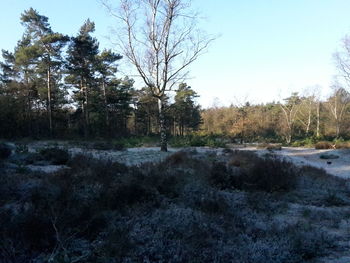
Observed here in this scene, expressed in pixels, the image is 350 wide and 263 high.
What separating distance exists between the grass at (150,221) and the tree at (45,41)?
72.2ft

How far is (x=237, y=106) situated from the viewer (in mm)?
38812

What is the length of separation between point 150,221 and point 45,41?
25.4m

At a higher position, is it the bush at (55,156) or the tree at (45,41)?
the tree at (45,41)

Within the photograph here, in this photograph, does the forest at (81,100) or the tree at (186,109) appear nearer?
the forest at (81,100)

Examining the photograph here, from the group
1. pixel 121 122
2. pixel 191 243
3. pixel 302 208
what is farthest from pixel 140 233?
pixel 121 122

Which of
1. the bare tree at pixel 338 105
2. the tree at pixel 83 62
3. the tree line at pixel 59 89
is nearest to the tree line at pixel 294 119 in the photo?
the bare tree at pixel 338 105

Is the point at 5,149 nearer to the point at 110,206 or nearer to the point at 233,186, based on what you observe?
the point at 110,206

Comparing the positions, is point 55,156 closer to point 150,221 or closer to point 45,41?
point 150,221

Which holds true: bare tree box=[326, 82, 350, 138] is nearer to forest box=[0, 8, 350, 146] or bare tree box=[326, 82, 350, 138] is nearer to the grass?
forest box=[0, 8, 350, 146]

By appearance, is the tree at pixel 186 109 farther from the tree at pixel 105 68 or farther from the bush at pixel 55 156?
the bush at pixel 55 156

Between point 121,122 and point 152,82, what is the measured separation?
19992 millimetres

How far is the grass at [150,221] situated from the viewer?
3172mm

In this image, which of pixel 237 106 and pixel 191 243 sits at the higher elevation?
pixel 237 106

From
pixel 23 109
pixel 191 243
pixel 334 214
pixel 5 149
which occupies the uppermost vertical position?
pixel 23 109
